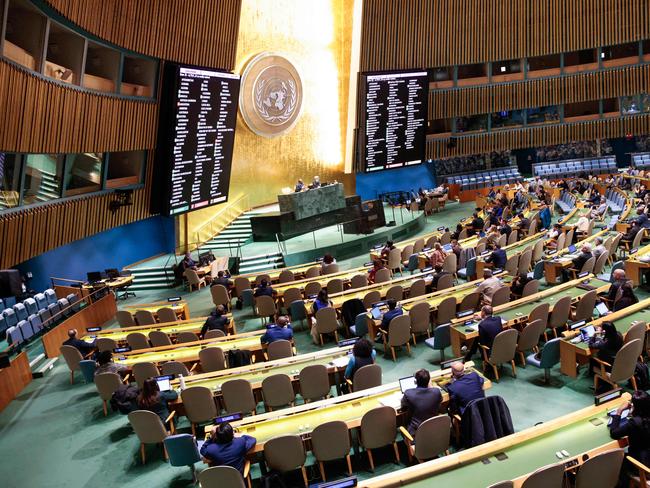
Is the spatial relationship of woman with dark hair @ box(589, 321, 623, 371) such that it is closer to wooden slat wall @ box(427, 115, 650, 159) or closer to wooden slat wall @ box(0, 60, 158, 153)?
wooden slat wall @ box(0, 60, 158, 153)

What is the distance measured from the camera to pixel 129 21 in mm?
15352

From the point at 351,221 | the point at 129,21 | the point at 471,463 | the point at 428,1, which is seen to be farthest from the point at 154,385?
the point at 428,1

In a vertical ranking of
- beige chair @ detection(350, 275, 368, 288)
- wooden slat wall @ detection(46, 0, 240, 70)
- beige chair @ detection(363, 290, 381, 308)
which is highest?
wooden slat wall @ detection(46, 0, 240, 70)

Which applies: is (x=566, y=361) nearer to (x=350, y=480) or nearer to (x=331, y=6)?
(x=350, y=480)

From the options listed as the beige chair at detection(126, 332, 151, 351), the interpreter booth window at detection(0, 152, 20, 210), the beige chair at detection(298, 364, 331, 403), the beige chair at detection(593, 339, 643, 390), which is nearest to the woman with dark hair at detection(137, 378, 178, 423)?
the beige chair at detection(298, 364, 331, 403)

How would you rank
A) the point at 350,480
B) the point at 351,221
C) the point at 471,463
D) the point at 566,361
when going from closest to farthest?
the point at 350,480, the point at 471,463, the point at 566,361, the point at 351,221

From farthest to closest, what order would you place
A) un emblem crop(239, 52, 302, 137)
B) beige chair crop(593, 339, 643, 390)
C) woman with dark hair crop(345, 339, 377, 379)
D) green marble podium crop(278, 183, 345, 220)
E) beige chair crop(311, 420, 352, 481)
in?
un emblem crop(239, 52, 302, 137)
green marble podium crop(278, 183, 345, 220)
woman with dark hair crop(345, 339, 377, 379)
beige chair crop(593, 339, 643, 390)
beige chair crop(311, 420, 352, 481)

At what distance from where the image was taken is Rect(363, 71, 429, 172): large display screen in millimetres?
22906

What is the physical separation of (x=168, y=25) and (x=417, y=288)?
33.6 ft

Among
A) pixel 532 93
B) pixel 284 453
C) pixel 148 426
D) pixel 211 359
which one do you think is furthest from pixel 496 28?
pixel 284 453

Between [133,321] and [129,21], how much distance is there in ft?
25.6

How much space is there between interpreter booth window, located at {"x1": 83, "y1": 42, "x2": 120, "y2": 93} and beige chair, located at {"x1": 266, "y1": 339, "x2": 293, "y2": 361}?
10170mm

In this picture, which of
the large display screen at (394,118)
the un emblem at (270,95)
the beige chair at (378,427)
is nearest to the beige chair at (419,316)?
the beige chair at (378,427)

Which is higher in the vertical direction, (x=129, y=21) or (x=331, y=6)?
(x=331, y=6)
